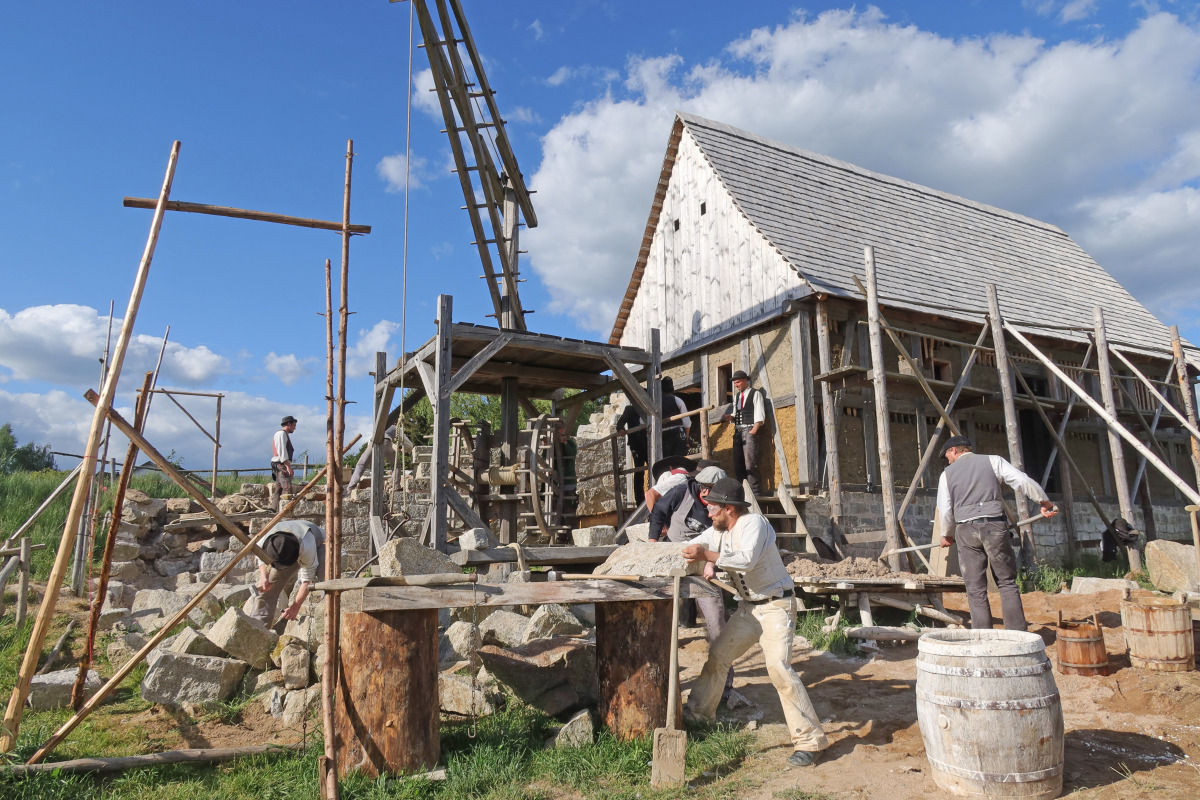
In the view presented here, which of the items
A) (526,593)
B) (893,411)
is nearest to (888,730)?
(526,593)

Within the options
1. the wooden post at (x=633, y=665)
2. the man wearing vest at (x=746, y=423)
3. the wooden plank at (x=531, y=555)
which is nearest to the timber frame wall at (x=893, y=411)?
the man wearing vest at (x=746, y=423)

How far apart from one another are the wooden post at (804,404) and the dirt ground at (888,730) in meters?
4.25

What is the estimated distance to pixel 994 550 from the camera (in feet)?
21.1

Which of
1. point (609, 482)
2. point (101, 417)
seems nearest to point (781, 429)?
point (609, 482)

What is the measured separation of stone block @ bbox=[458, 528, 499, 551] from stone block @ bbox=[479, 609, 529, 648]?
69.4 inches

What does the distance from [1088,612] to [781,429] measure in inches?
185

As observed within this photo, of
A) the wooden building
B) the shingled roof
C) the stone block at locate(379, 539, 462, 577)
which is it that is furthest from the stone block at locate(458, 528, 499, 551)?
the shingled roof

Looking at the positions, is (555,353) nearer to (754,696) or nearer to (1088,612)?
(754,696)

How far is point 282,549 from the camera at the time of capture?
6.89m

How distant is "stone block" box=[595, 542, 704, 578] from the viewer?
18.7ft

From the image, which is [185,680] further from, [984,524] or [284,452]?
[284,452]

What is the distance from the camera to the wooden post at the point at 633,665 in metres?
5.07

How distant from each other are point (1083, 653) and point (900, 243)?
10.0 m

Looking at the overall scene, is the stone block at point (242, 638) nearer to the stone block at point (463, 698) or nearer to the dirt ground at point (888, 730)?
the dirt ground at point (888, 730)
